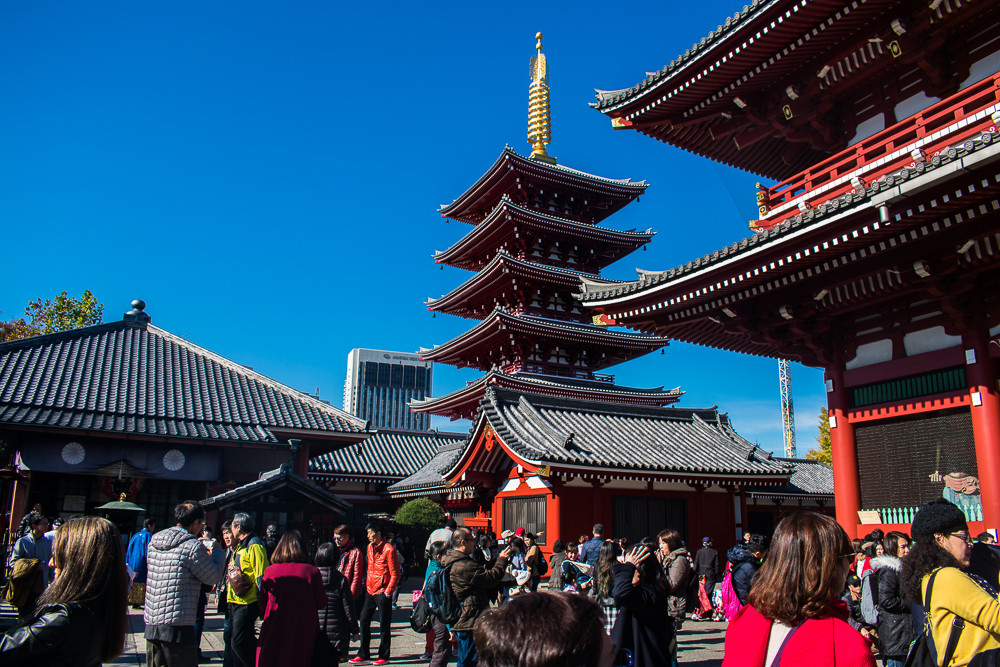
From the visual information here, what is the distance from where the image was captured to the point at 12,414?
42.5 feet

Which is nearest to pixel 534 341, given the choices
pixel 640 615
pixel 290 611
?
pixel 290 611

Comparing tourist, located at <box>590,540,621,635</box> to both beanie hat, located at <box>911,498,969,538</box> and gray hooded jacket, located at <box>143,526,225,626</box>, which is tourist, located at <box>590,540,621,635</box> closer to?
beanie hat, located at <box>911,498,969,538</box>

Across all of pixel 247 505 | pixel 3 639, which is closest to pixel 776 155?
pixel 247 505

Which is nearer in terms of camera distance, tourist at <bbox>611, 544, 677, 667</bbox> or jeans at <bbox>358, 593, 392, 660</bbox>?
tourist at <bbox>611, 544, 677, 667</bbox>

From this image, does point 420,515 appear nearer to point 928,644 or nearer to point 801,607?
point 928,644

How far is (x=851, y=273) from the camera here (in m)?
9.18

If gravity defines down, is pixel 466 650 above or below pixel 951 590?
below

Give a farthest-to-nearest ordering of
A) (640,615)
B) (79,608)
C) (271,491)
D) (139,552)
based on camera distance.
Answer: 1. (271,491)
2. (139,552)
3. (640,615)
4. (79,608)

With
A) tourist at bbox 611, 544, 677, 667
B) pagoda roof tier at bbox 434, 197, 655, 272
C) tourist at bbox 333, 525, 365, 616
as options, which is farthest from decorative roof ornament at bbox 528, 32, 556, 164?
tourist at bbox 611, 544, 677, 667

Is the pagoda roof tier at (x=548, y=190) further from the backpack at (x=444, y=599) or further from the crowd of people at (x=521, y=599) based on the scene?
the backpack at (x=444, y=599)

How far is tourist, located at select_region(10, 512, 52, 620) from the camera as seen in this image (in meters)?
4.87

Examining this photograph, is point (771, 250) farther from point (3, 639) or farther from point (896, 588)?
point (3, 639)

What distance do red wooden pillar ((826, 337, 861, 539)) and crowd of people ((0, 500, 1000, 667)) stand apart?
1.30 meters

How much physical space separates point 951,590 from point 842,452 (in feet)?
25.8
